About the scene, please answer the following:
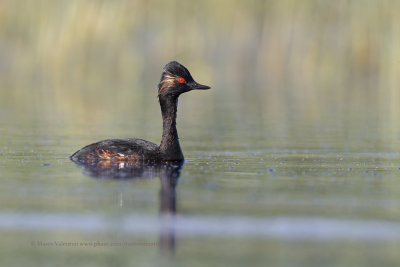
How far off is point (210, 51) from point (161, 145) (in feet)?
98.8

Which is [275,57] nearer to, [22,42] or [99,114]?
[22,42]

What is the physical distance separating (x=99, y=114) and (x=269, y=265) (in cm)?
1534

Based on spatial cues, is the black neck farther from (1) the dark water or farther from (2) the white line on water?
(2) the white line on water

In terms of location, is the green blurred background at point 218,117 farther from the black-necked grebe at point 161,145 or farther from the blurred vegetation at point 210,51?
the black-necked grebe at point 161,145

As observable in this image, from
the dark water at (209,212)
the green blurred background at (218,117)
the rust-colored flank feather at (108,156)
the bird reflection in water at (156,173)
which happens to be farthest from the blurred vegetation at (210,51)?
the dark water at (209,212)

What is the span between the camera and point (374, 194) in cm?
972

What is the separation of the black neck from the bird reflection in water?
136 millimetres

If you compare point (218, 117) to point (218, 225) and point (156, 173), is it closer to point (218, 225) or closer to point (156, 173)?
point (156, 173)

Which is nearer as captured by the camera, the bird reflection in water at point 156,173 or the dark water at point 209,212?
the dark water at point 209,212

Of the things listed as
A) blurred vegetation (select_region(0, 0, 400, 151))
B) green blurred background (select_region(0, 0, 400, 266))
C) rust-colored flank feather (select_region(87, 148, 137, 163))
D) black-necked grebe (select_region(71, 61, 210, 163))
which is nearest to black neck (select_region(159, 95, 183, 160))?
black-necked grebe (select_region(71, 61, 210, 163))

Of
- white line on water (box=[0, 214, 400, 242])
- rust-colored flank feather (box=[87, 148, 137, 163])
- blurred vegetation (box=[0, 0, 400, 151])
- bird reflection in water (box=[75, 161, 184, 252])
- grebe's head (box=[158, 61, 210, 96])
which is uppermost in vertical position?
blurred vegetation (box=[0, 0, 400, 151])

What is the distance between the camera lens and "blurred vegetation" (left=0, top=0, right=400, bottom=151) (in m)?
28.6

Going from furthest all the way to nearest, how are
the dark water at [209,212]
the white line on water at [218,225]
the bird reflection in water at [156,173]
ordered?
the bird reflection in water at [156,173]
the white line on water at [218,225]
the dark water at [209,212]

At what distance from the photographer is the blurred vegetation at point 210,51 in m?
28.6
